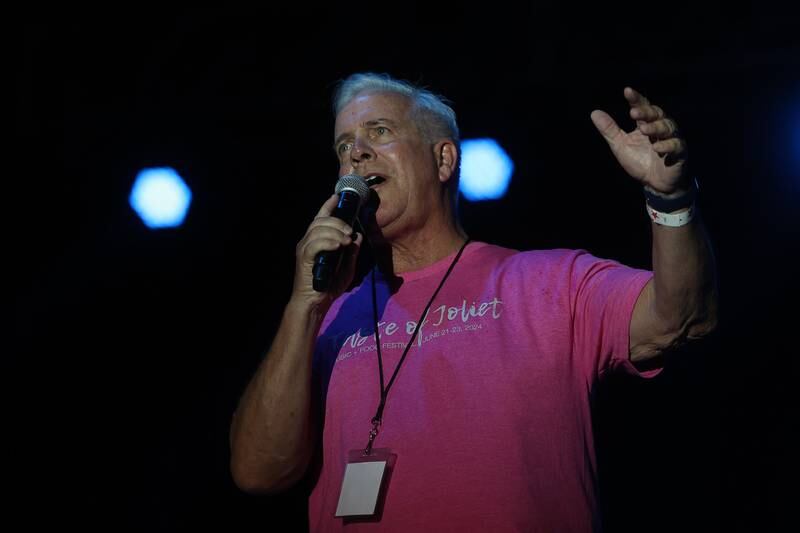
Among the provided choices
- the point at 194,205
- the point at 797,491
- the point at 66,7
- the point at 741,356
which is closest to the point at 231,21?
the point at 66,7

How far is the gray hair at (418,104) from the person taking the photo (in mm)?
2297

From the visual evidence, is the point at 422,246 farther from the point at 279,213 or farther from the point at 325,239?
the point at 279,213

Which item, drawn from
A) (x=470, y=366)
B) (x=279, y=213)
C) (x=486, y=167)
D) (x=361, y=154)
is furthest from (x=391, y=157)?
(x=279, y=213)

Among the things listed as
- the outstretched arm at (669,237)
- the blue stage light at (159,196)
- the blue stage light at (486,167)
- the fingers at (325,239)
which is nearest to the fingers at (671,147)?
the outstretched arm at (669,237)

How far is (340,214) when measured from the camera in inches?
66.1

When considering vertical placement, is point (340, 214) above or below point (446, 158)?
below

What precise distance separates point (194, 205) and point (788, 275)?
275 cm

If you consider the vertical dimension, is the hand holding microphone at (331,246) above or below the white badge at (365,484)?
above

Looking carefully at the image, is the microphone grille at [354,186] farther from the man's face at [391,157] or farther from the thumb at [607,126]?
the thumb at [607,126]

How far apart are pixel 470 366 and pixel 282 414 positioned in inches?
19.1

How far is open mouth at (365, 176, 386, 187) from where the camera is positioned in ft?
6.76

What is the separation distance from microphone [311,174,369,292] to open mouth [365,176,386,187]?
0.18 metres

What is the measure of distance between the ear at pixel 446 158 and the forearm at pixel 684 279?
1.01m

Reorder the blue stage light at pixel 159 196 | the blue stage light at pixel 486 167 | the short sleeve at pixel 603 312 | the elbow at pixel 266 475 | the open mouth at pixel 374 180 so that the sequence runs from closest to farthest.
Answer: the short sleeve at pixel 603 312
the elbow at pixel 266 475
the open mouth at pixel 374 180
the blue stage light at pixel 486 167
the blue stage light at pixel 159 196
